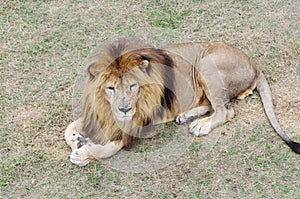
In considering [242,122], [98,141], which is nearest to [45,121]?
[98,141]

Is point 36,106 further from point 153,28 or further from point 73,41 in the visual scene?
point 153,28

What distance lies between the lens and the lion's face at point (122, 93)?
392 centimetres

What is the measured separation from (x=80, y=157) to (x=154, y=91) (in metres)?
0.74

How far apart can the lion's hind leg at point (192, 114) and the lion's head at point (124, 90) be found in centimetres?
23

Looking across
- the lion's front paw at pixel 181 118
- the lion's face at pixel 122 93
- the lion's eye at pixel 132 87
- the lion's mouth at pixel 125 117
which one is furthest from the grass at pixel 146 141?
the lion's eye at pixel 132 87

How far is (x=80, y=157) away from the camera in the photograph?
13.7 ft

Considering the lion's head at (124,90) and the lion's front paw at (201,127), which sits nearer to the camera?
the lion's head at (124,90)

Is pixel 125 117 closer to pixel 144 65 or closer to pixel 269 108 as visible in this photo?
pixel 144 65

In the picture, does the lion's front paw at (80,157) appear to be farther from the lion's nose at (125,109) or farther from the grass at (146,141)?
the lion's nose at (125,109)

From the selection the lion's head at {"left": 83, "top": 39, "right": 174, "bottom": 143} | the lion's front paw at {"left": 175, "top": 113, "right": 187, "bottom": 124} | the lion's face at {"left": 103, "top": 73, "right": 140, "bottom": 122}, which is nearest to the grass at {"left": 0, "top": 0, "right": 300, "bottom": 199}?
the lion's front paw at {"left": 175, "top": 113, "right": 187, "bottom": 124}

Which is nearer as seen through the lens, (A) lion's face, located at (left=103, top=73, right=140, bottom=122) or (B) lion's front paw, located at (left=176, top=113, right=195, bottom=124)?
(A) lion's face, located at (left=103, top=73, right=140, bottom=122)

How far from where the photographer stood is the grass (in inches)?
160

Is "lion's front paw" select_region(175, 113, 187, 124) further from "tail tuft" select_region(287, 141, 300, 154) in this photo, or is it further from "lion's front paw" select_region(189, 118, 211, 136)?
"tail tuft" select_region(287, 141, 300, 154)

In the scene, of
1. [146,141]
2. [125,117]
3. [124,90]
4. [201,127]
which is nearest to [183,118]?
[201,127]
